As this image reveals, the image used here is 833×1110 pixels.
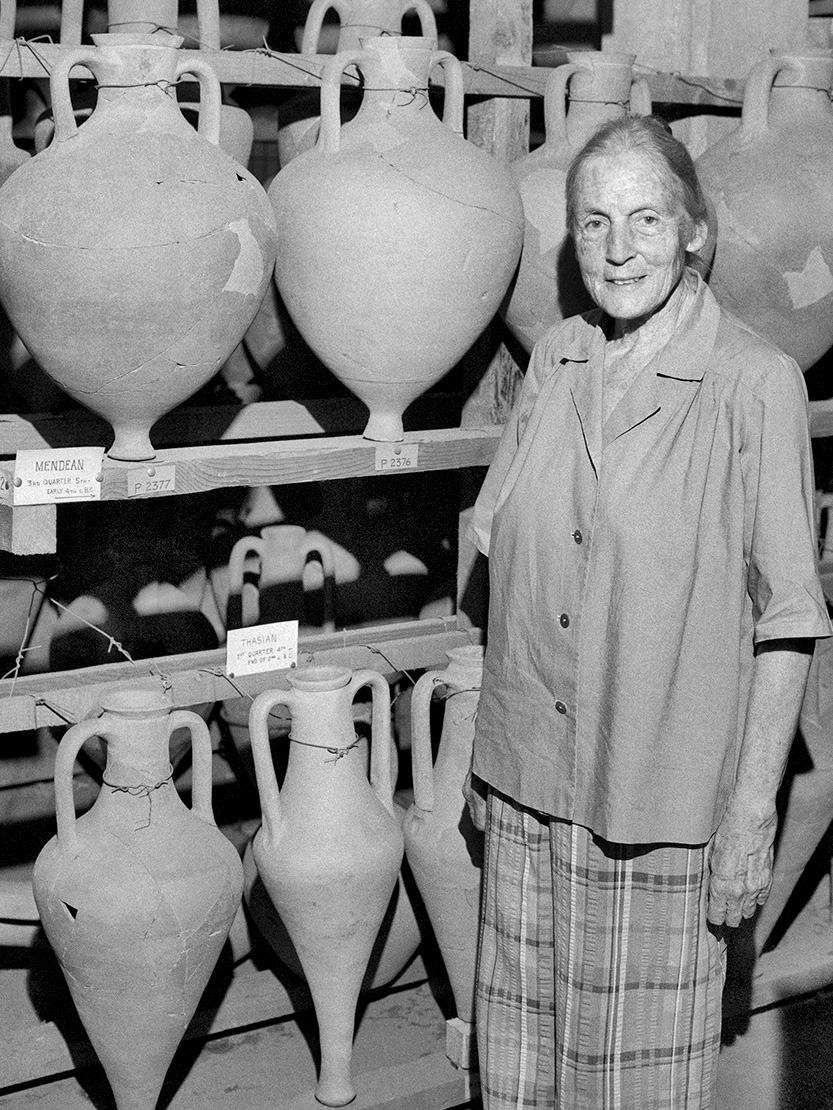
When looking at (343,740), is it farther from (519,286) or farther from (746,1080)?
(746,1080)

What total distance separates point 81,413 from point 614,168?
1.06 meters

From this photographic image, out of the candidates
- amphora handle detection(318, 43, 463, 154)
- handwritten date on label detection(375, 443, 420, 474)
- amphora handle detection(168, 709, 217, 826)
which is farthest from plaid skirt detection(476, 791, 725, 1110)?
amphora handle detection(318, 43, 463, 154)

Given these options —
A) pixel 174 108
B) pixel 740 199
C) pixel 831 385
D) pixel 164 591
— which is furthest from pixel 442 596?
pixel 174 108

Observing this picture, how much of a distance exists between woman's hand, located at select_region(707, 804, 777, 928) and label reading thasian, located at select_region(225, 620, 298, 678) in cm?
82

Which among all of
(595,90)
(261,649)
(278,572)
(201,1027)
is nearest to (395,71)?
(595,90)

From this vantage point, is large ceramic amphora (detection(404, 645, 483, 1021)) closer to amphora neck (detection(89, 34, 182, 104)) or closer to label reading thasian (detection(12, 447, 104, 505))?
label reading thasian (detection(12, 447, 104, 505))

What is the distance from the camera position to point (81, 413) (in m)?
2.52

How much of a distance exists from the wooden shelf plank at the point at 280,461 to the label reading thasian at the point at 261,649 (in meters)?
0.27

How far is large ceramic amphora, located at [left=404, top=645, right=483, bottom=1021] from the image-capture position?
96.7 inches

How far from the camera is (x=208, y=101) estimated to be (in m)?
2.23

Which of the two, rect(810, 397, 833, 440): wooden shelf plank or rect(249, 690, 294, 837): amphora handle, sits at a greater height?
rect(810, 397, 833, 440): wooden shelf plank

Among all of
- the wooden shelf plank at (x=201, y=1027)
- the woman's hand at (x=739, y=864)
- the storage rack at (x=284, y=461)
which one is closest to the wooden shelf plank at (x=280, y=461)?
the storage rack at (x=284, y=461)

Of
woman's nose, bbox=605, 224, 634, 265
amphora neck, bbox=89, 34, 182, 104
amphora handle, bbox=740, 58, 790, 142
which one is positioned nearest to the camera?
woman's nose, bbox=605, 224, 634, 265

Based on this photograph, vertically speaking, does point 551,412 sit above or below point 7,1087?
above
